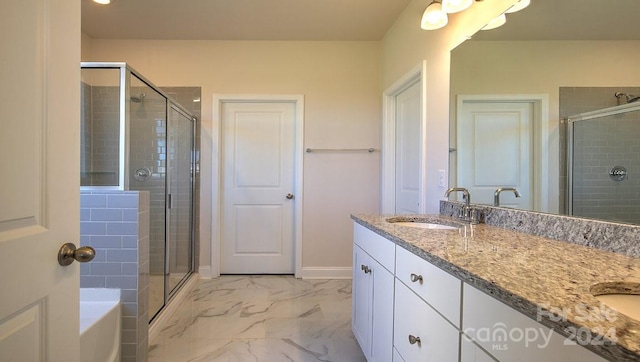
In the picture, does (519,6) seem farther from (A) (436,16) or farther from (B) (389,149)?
(B) (389,149)

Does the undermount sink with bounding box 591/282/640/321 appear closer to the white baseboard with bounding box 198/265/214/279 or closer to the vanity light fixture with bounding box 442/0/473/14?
the vanity light fixture with bounding box 442/0/473/14

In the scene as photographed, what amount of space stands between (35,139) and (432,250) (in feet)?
3.56

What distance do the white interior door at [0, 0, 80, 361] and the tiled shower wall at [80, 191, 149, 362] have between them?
31.2 inches

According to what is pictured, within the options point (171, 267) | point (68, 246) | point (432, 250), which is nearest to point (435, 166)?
point (432, 250)

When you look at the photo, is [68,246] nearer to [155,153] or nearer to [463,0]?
[155,153]

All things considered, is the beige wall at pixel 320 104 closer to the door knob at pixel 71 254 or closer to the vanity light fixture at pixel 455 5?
the vanity light fixture at pixel 455 5

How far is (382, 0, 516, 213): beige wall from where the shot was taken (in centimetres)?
163

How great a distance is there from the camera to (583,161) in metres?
1.09

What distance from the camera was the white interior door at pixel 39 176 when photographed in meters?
0.58

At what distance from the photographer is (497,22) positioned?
4.79 ft

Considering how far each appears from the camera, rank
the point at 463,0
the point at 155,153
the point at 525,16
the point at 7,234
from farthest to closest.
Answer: the point at 155,153, the point at 463,0, the point at 525,16, the point at 7,234

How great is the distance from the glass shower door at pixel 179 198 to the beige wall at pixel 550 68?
2.25 meters

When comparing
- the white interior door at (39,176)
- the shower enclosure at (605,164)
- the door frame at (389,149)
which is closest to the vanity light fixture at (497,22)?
the shower enclosure at (605,164)

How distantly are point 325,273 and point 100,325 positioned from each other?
A: 2.02 meters
